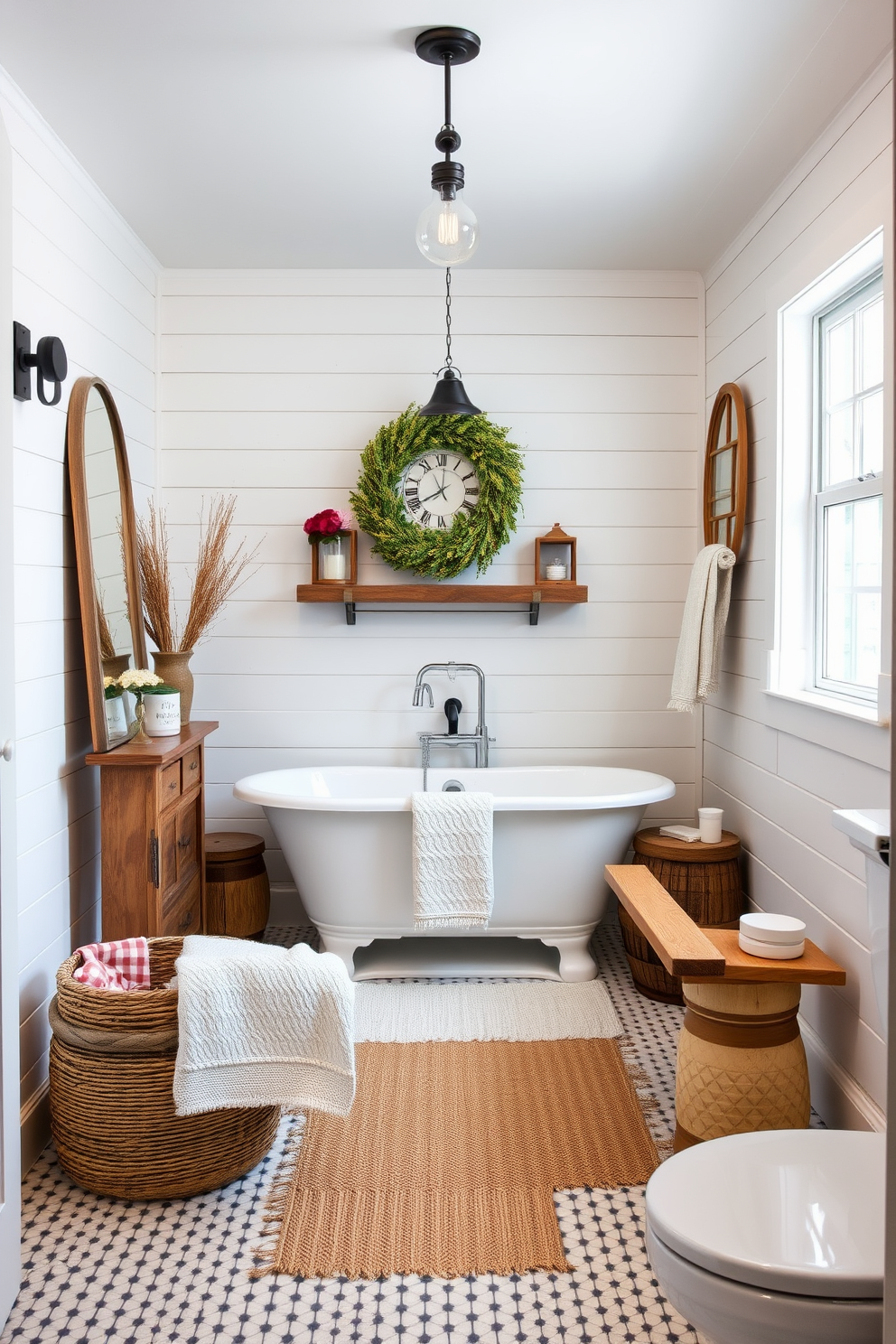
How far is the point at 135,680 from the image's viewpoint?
2.98 meters

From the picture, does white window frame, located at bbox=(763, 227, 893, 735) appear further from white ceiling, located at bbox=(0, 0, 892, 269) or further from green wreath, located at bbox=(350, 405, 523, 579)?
green wreath, located at bbox=(350, 405, 523, 579)

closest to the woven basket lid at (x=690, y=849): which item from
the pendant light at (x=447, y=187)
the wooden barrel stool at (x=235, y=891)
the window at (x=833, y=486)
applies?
the window at (x=833, y=486)

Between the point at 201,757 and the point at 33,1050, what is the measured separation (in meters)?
1.20

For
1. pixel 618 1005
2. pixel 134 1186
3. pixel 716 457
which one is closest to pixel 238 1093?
pixel 134 1186

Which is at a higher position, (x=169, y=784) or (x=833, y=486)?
(x=833, y=486)

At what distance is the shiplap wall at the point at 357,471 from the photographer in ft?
13.1

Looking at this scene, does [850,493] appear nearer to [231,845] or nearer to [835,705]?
[835,705]

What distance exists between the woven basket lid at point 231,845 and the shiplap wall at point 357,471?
0.62ft

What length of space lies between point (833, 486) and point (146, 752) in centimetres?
208

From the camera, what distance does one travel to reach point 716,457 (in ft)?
12.3

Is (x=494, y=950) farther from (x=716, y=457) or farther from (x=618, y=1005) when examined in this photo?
(x=716, y=457)

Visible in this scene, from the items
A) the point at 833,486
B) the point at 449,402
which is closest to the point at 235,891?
the point at 449,402

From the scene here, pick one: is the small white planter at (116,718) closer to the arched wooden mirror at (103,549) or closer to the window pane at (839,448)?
the arched wooden mirror at (103,549)

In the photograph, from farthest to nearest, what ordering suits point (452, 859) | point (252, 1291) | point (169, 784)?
point (452, 859) < point (169, 784) < point (252, 1291)
